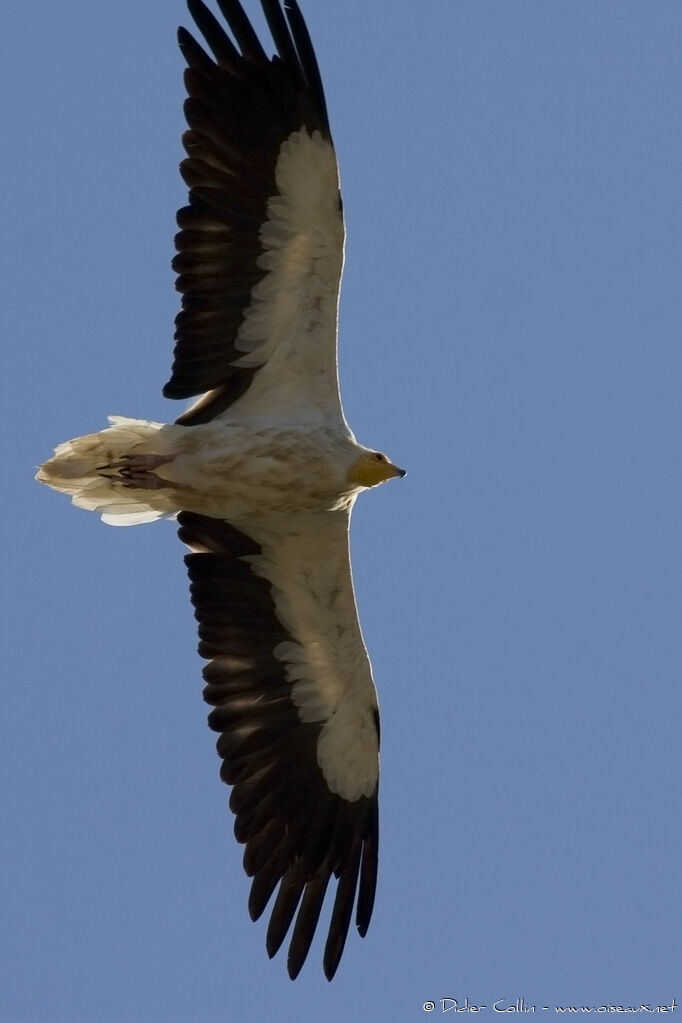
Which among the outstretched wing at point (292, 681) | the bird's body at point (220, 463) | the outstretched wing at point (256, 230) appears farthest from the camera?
the outstretched wing at point (292, 681)

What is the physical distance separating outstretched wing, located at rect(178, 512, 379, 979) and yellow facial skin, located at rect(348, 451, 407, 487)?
39 centimetres

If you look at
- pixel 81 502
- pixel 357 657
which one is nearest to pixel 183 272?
pixel 81 502

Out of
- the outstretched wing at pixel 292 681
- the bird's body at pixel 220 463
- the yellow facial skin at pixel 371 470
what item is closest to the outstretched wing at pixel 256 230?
the bird's body at pixel 220 463

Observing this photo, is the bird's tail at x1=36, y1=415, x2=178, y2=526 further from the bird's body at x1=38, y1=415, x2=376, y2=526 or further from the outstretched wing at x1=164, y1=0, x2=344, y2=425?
the outstretched wing at x1=164, y1=0, x2=344, y2=425

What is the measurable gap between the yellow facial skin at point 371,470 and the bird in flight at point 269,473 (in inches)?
0.4

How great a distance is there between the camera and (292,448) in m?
10.3

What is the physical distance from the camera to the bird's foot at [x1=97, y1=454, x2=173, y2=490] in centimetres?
1033

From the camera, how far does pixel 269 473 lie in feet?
33.7

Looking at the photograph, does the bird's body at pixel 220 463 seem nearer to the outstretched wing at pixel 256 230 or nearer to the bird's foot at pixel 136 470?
the bird's foot at pixel 136 470

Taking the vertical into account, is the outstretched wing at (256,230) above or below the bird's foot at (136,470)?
above

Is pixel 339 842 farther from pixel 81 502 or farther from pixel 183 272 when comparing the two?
pixel 183 272

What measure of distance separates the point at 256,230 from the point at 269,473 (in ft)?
4.10

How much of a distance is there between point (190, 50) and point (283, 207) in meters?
0.90

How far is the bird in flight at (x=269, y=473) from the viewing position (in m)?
10.1
